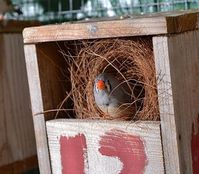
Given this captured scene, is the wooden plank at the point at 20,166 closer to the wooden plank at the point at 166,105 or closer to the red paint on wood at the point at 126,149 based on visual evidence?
the red paint on wood at the point at 126,149

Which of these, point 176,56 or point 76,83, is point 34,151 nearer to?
point 76,83

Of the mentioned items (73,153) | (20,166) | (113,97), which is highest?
(113,97)

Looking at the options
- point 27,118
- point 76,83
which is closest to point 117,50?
point 76,83

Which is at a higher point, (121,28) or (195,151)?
(121,28)

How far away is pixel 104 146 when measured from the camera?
1.04m

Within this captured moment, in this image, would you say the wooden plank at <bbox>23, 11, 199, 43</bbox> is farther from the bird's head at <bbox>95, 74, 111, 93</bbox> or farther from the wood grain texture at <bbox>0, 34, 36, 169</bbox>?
the wood grain texture at <bbox>0, 34, 36, 169</bbox>

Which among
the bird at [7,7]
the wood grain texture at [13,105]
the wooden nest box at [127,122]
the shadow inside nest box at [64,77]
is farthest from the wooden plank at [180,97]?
the bird at [7,7]

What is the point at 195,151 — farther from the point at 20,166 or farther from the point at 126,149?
the point at 20,166

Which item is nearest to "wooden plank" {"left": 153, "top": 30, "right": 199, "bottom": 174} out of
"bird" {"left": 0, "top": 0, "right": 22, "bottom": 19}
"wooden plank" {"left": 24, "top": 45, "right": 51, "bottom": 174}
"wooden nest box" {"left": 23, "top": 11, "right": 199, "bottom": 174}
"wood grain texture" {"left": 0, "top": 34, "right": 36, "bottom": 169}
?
"wooden nest box" {"left": 23, "top": 11, "right": 199, "bottom": 174}

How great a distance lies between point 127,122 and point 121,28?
18cm

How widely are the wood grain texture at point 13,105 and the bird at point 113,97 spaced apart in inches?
18.3

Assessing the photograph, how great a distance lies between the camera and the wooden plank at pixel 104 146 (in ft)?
3.22

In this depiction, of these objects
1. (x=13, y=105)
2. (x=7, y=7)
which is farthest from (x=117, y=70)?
(x=7, y=7)

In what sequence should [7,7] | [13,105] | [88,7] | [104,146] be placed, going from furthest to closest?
1. [7,7]
2. [88,7]
3. [13,105]
4. [104,146]
